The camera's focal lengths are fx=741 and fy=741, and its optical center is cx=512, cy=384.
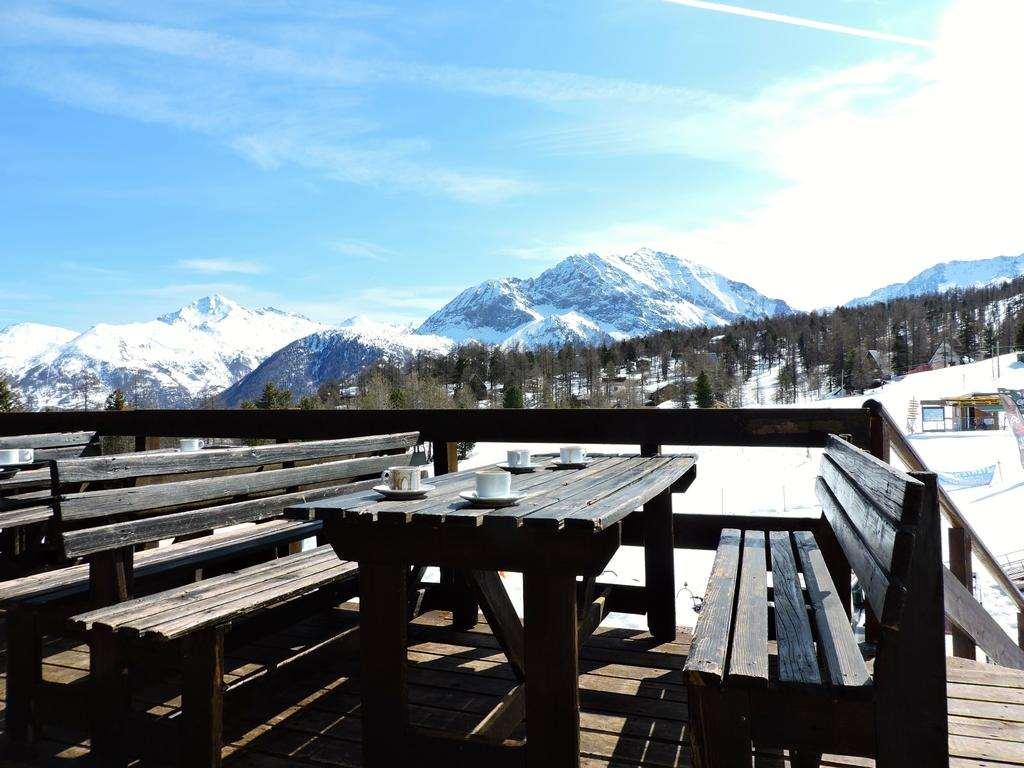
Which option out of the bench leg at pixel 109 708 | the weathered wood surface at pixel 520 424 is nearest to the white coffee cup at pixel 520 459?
the weathered wood surface at pixel 520 424

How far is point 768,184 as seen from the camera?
25.5m

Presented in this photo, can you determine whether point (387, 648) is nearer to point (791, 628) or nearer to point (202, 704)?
point (202, 704)

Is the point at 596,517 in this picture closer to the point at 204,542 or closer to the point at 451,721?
the point at 451,721

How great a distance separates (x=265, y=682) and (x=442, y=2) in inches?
294

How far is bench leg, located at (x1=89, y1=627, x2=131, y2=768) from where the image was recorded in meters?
2.27

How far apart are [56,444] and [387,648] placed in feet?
9.94

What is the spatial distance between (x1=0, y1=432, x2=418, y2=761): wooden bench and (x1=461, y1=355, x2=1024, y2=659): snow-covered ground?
51.0 feet

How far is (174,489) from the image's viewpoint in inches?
105

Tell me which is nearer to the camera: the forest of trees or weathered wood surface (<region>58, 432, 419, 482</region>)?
weathered wood surface (<region>58, 432, 419, 482</region>)

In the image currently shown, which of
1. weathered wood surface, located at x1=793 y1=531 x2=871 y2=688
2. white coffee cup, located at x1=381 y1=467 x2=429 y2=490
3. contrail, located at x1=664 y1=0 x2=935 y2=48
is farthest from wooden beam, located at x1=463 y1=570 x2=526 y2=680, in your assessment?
contrail, located at x1=664 y1=0 x2=935 y2=48

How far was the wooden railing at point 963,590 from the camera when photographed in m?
3.38

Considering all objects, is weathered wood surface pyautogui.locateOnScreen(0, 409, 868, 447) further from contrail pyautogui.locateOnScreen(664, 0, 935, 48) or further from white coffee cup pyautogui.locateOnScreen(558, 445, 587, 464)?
contrail pyautogui.locateOnScreen(664, 0, 935, 48)

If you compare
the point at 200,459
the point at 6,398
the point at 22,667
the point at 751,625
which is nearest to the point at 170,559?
the point at 200,459

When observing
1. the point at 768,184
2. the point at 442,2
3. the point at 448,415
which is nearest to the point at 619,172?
the point at 768,184
